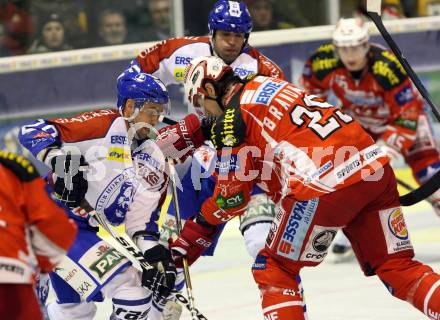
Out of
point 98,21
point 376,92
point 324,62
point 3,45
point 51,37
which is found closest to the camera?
point 376,92

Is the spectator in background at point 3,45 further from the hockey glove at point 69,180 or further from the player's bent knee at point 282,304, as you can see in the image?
the player's bent knee at point 282,304

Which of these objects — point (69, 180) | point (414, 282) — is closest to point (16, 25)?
point (69, 180)

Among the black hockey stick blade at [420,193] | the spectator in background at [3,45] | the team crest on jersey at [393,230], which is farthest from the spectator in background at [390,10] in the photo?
the team crest on jersey at [393,230]

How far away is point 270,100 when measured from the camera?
480 cm

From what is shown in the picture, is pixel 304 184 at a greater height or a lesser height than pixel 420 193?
greater

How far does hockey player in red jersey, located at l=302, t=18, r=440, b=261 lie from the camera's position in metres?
7.76

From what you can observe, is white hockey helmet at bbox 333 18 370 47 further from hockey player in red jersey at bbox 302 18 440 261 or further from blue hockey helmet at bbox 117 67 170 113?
blue hockey helmet at bbox 117 67 170 113

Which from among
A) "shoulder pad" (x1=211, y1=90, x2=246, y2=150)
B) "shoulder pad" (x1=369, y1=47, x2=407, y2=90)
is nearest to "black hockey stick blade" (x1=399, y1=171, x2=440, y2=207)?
"shoulder pad" (x1=211, y1=90, x2=246, y2=150)

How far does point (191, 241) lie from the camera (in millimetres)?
5434

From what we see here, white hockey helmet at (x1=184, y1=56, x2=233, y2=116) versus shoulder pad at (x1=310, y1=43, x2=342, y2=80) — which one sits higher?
white hockey helmet at (x1=184, y1=56, x2=233, y2=116)

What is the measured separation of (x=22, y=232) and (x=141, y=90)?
5.55 ft

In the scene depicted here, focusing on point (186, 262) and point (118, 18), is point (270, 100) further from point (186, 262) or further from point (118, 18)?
point (118, 18)

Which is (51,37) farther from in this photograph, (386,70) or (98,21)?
(386,70)

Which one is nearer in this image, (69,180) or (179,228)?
(69,180)
